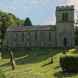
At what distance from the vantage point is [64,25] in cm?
7756

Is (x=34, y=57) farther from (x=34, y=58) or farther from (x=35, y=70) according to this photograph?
(x=35, y=70)

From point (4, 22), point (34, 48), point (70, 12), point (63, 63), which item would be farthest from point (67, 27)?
point (63, 63)

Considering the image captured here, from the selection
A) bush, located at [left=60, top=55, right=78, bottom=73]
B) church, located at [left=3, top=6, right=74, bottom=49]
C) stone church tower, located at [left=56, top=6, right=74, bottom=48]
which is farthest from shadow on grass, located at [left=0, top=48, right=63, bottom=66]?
bush, located at [left=60, top=55, right=78, bottom=73]

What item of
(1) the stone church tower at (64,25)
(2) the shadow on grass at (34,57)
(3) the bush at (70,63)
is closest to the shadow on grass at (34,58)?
(2) the shadow on grass at (34,57)

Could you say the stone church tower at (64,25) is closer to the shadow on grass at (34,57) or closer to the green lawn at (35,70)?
the shadow on grass at (34,57)

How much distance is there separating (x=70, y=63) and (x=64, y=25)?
133 ft

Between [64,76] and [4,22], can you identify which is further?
[4,22]

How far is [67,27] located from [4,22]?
15.4m

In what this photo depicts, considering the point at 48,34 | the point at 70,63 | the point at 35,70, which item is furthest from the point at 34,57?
the point at 70,63

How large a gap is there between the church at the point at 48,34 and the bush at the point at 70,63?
1483 inches

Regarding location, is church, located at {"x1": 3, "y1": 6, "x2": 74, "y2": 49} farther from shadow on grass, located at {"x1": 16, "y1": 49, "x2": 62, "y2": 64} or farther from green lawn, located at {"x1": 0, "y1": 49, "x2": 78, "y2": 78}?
shadow on grass, located at {"x1": 16, "y1": 49, "x2": 62, "y2": 64}

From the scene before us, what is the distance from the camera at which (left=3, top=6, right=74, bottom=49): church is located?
77.4 metres

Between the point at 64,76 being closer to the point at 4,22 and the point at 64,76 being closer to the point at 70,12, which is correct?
the point at 4,22

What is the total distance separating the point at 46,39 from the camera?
266 feet
